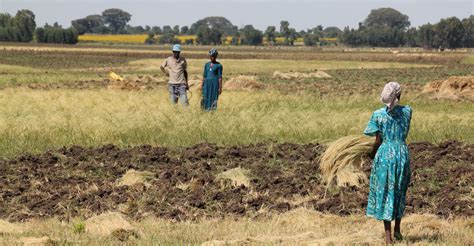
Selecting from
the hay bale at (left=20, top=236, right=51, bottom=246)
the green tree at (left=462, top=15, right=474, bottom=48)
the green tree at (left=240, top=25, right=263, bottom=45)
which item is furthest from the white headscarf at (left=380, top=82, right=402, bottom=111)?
the green tree at (left=240, top=25, right=263, bottom=45)

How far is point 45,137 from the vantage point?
49.4 feet

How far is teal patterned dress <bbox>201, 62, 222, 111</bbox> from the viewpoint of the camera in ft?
57.2

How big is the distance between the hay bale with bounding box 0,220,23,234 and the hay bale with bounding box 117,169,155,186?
259 centimetres

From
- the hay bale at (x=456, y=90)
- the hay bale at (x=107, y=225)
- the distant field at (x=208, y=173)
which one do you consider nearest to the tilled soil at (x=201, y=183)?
the distant field at (x=208, y=173)

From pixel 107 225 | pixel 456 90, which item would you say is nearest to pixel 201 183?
pixel 107 225

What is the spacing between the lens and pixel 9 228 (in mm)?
8281

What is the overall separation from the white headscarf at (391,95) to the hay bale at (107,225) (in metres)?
2.64

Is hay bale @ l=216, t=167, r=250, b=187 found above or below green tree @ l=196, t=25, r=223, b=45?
above

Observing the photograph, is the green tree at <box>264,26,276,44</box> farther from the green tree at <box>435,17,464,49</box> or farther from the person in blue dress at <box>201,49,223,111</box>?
the person in blue dress at <box>201,49,223,111</box>

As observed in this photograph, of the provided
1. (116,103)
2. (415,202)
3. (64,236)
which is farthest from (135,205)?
(116,103)

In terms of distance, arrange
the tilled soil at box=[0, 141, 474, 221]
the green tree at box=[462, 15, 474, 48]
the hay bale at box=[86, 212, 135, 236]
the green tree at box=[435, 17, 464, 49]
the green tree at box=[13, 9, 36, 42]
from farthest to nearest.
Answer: the green tree at box=[462, 15, 474, 48], the green tree at box=[435, 17, 464, 49], the green tree at box=[13, 9, 36, 42], the tilled soil at box=[0, 141, 474, 221], the hay bale at box=[86, 212, 135, 236]

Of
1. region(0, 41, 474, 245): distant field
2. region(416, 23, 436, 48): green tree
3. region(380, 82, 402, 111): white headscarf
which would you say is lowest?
region(416, 23, 436, 48): green tree

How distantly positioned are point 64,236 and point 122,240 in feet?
1.91

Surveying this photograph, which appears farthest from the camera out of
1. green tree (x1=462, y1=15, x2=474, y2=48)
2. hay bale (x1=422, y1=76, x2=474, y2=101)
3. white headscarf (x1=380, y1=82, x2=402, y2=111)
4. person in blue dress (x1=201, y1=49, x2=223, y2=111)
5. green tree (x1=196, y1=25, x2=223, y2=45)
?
green tree (x1=196, y1=25, x2=223, y2=45)
